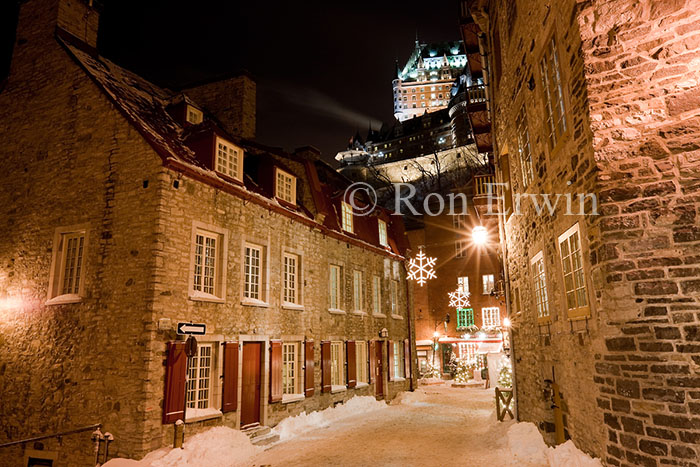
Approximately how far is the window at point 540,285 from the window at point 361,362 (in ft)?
32.8

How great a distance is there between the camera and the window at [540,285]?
27.8ft

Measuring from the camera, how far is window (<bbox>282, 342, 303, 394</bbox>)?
1398cm

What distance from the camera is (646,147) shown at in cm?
548

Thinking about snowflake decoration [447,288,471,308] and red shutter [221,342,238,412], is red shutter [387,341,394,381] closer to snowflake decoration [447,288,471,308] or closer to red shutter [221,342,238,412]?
red shutter [221,342,238,412]

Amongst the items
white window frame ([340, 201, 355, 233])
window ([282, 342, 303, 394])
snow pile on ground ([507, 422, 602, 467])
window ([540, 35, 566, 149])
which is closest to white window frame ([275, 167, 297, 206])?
white window frame ([340, 201, 355, 233])

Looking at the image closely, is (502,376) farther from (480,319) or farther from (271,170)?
(480,319)

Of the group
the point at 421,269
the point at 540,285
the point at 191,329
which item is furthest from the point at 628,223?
the point at 421,269

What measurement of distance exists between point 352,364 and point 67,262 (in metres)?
10.0

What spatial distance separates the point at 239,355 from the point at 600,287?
8.92 m

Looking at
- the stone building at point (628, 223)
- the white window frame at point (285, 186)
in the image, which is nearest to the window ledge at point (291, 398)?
the white window frame at point (285, 186)

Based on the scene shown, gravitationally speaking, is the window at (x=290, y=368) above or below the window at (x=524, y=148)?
below

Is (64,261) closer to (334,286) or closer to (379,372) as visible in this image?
(334,286)

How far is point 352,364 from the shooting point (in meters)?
17.2

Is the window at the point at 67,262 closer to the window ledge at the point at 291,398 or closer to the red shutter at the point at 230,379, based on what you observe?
the red shutter at the point at 230,379
